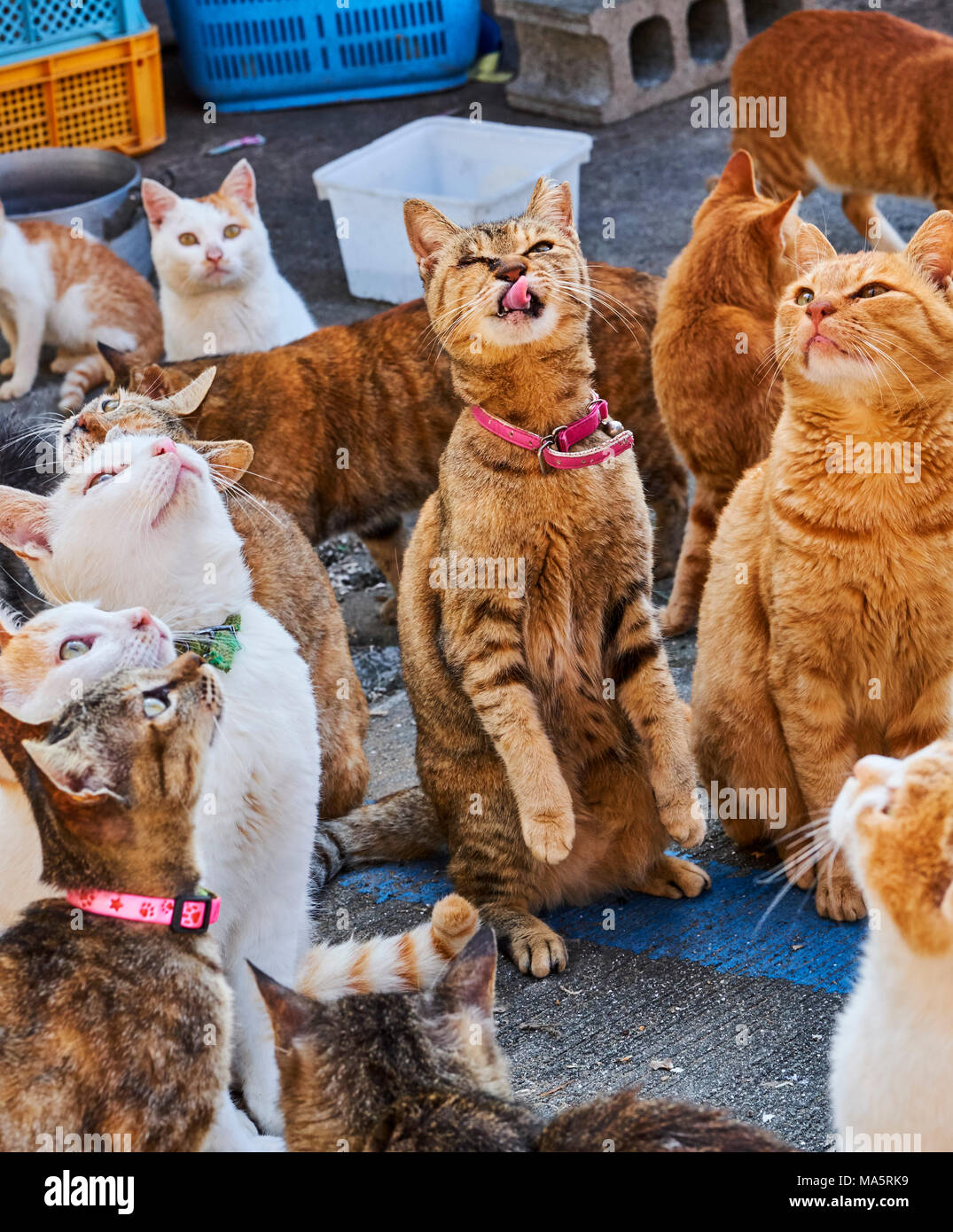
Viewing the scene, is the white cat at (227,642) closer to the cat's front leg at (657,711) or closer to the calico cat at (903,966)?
the cat's front leg at (657,711)

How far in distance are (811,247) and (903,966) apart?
63.5 inches

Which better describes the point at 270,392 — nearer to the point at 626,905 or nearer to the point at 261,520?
the point at 261,520

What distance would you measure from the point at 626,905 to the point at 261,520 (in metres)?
1.22

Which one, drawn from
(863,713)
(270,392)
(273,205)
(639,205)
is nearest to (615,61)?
(639,205)

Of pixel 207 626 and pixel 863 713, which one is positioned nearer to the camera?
pixel 207 626

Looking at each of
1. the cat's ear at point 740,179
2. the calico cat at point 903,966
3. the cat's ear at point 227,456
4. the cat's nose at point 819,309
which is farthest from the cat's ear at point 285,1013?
the cat's ear at point 740,179

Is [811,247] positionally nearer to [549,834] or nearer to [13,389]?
[549,834]

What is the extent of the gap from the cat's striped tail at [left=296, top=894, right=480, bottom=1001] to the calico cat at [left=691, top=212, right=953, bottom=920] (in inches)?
27.0

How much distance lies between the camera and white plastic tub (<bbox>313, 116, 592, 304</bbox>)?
5789mm

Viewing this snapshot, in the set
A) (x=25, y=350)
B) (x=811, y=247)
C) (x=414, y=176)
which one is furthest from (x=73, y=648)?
(x=414, y=176)

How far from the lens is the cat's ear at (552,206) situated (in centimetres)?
281

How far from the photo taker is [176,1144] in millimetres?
1893

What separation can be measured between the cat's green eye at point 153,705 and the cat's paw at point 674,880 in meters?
1.36

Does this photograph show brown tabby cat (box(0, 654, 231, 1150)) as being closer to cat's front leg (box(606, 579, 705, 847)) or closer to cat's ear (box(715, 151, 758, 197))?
cat's front leg (box(606, 579, 705, 847))
